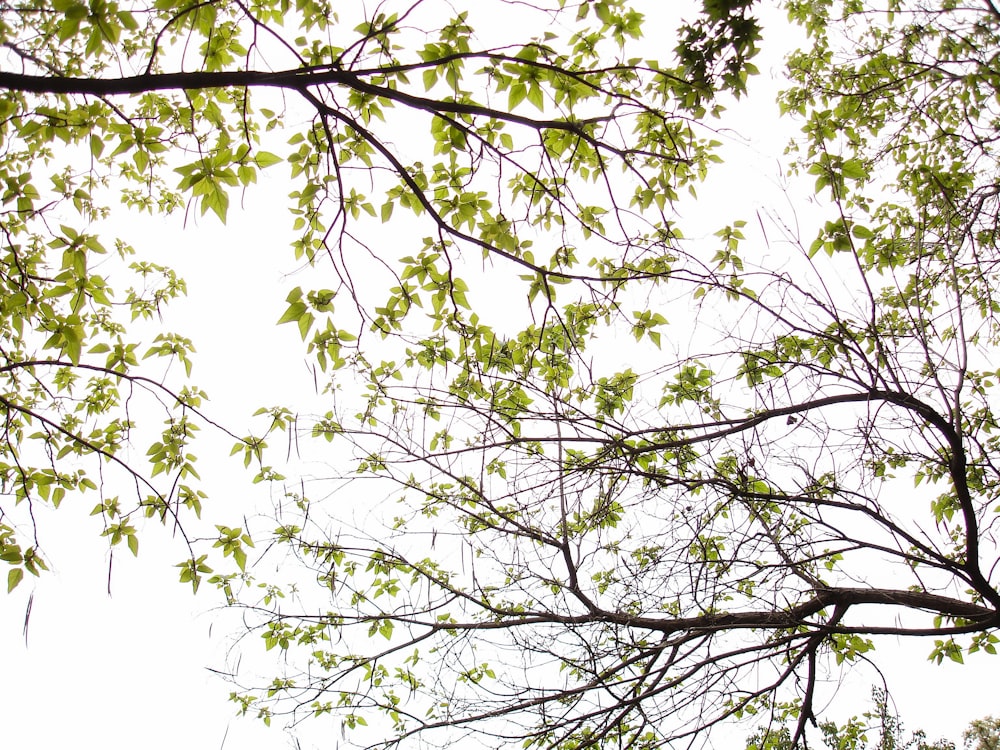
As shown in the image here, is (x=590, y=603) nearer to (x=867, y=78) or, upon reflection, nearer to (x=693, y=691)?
(x=693, y=691)

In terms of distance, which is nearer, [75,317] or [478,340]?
[75,317]

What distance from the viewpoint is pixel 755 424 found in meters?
2.30

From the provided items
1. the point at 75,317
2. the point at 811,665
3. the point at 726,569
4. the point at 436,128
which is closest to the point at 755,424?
the point at 726,569

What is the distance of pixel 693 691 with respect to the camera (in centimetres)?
258

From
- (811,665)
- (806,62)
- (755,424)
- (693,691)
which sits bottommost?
(693,691)

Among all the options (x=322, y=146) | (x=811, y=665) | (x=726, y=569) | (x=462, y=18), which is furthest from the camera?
(x=811, y=665)

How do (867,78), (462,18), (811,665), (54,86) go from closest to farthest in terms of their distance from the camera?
(54,86) → (462,18) → (811,665) → (867,78)

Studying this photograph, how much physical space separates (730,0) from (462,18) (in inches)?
45.3

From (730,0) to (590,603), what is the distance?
2323 mm

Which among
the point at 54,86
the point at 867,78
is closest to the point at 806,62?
the point at 867,78

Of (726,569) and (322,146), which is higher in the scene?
(322,146)

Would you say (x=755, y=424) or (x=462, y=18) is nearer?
(x=755, y=424)

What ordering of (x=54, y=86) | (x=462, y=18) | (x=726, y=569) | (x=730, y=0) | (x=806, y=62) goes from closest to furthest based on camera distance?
(x=54, y=86)
(x=730, y=0)
(x=726, y=569)
(x=462, y=18)
(x=806, y=62)

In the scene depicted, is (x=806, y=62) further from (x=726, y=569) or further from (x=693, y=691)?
(x=693, y=691)
